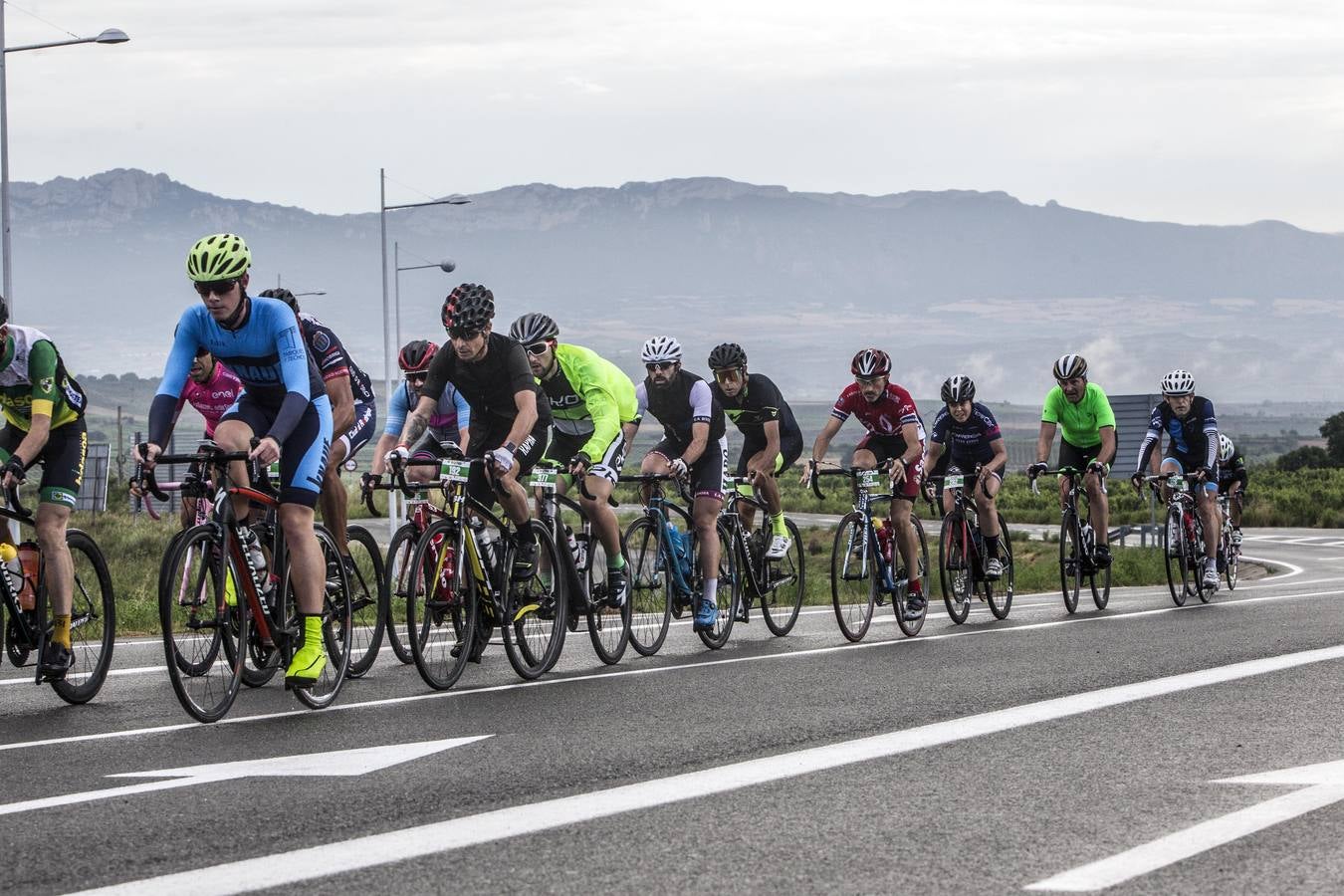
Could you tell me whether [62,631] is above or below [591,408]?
below

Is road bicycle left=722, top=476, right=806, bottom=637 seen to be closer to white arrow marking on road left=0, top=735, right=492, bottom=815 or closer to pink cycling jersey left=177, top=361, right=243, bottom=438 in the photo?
pink cycling jersey left=177, top=361, right=243, bottom=438

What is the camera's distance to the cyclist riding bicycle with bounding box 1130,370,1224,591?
1695cm

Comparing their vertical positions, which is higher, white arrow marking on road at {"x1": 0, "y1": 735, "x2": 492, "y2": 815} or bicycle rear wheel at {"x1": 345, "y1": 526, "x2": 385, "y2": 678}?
bicycle rear wheel at {"x1": 345, "y1": 526, "x2": 385, "y2": 678}

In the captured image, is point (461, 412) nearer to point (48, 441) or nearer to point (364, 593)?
point (364, 593)

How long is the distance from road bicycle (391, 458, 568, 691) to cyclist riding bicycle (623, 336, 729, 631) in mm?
1744

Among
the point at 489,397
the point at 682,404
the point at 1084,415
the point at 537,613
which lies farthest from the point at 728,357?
the point at 1084,415

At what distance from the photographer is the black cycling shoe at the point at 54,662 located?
9039mm

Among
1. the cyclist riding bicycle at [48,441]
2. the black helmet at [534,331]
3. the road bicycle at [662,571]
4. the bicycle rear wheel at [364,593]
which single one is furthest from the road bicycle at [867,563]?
the cyclist riding bicycle at [48,441]

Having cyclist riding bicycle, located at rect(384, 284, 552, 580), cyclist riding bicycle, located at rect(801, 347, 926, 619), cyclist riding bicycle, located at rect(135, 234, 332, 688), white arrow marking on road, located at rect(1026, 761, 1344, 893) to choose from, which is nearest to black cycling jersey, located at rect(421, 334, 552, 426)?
cyclist riding bicycle, located at rect(384, 284, 552, 580)

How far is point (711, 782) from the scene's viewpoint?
6586 millimetres

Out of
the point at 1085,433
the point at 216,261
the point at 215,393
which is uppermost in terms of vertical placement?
the point at 216,261

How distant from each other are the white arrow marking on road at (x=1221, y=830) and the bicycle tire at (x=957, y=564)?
770cm

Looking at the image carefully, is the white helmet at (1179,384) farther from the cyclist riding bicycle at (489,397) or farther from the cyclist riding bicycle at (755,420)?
the cyclist riding bicycle at (489,397)

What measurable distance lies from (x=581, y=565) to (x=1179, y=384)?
8061 millimetres
